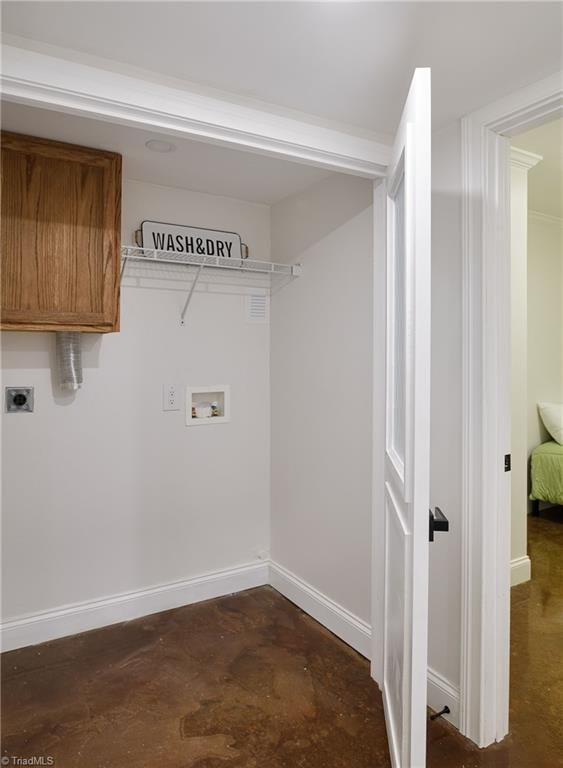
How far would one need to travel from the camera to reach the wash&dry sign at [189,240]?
8.70 feet

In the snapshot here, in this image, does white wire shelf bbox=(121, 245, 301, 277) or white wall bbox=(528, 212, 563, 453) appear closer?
white wire shelf bbox=(121, 245, 301, 277)

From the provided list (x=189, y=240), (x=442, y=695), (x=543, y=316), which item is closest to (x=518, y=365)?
(x=543, y=316)

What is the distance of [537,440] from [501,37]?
12.4ft

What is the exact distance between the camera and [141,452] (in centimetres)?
270

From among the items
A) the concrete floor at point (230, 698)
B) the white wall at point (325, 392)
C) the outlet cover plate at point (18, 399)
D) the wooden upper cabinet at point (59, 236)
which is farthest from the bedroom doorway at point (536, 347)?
the outlet cover plate at point (18, 399)

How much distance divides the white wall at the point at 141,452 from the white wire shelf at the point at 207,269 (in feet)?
0.27

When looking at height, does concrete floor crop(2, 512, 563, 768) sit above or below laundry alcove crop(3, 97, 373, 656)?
below

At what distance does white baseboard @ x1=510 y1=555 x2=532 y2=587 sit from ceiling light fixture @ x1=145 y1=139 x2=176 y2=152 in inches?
116

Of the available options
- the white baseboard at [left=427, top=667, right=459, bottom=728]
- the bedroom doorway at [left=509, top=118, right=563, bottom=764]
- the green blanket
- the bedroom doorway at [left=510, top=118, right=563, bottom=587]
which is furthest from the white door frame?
the green blanket

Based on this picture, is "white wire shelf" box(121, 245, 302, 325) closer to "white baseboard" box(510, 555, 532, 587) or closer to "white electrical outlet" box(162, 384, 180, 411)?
"white electrical outlet" box(162, 384, 180, 411)

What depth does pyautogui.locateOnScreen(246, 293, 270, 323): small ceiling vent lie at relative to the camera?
302 cm

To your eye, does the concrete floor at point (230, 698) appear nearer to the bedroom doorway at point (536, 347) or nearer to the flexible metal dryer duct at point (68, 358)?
the bedroom doorway at point (536, 347)

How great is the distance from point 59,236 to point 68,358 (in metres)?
0.55

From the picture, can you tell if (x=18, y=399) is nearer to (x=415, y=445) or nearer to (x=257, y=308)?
(x=257, y=308)
